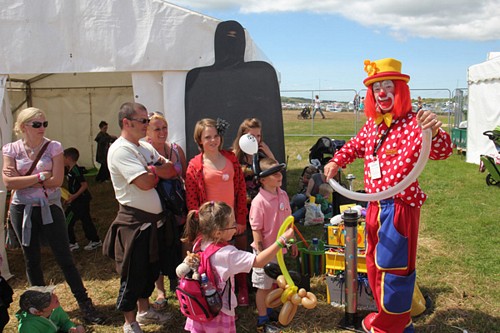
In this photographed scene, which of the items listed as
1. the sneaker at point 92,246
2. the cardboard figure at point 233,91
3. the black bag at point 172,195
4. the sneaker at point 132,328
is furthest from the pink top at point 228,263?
the sneaker at point 92,246

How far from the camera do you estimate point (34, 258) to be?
3504 mm

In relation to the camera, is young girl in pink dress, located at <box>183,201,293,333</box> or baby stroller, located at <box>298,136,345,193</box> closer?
young girl in pink dress, located at <box>183,201,293,333</box>

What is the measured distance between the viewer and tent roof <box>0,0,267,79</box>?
14.4ft

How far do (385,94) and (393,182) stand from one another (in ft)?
1.96

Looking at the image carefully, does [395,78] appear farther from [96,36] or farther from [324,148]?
[324,148]

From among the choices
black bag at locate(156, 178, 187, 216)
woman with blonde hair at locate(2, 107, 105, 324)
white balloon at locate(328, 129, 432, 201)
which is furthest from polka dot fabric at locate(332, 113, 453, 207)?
woman with blonde hair at locate(2, 107, 105, 324)

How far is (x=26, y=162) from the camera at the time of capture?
11.0ft

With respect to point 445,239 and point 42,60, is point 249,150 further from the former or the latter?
point 445,239

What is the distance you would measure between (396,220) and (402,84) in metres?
0.92

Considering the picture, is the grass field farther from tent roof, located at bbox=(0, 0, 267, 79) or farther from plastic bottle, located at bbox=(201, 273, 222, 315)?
A: tent roof, located at bbox=(0, 0, 267, 79)

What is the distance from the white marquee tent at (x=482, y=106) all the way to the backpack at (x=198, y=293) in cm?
1021

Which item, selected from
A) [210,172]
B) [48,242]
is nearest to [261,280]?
[210,172]

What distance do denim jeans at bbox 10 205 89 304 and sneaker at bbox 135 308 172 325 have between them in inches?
20.1

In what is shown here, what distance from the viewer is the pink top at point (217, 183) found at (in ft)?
11.3
